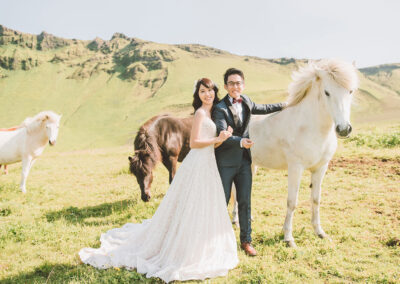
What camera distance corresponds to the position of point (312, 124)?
454 centimetres

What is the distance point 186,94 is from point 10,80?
92.0 meters

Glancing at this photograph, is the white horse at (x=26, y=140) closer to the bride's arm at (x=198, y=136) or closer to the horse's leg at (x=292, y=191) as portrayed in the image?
the bride's arm at (x=198, y=136)

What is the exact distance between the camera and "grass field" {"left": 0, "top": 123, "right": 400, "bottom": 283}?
3939mm

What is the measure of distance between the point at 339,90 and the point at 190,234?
9.96ft

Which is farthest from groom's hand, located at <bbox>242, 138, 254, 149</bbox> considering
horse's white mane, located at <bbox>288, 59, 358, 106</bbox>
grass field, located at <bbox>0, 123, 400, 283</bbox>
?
grass field, located at <bbox>0, 123, 400, 283</bbox>

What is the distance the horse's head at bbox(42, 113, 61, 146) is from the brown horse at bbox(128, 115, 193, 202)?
3.56m

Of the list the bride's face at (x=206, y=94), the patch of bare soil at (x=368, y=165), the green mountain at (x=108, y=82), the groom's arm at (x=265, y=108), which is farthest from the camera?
the green mountain at (x=108, y=82)

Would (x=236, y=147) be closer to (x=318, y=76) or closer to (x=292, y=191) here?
(x=292, y=191)

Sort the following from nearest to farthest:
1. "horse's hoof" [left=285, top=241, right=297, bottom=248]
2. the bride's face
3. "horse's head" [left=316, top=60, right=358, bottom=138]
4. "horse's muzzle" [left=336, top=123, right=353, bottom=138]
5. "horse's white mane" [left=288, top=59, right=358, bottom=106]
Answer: "horse's muzzle" [left=336, top=123, right=353, bottom=138] → "horse's head" [left=316, top=60, right=358, bottom=138] → "horse's white mane" [left=288, top=59, right=358, bottom=106] → the bride's face → "horse's hoof" [left=285, top=241, right=297, bottom=248]

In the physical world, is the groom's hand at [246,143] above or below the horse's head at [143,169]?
above

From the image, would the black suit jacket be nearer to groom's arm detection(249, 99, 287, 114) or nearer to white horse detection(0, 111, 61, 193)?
groom's arm detection(249, 99, 287, 114)

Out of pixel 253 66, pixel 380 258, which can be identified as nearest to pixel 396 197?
pixel 380 258

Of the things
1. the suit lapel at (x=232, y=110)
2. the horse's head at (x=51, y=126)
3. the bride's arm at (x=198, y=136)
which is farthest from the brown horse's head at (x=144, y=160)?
the horse's head at (x=51, y=126)

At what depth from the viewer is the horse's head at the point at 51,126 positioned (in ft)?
29.5
